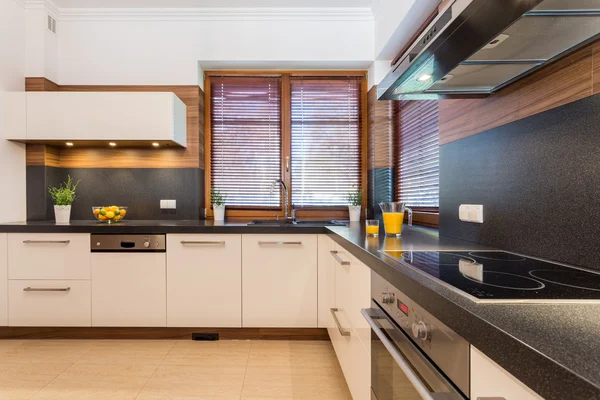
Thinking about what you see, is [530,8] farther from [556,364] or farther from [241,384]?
[241,384]

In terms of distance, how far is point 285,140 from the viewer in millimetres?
3270

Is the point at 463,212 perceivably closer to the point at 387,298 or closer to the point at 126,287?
the point at 387,298

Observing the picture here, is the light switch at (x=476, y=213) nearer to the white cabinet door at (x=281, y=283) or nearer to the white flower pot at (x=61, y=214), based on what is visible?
the white cabinet door at (x=281, y=283)

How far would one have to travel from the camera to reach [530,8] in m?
0.88

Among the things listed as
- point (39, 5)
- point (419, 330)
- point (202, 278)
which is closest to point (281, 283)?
point (202, 278)

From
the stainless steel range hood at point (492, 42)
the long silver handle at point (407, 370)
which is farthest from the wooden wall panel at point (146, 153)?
the long silver handle at point (407, 370)

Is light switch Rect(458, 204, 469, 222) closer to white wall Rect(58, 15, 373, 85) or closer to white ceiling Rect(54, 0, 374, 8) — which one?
white wall Rect(58, 15, 373, 85)

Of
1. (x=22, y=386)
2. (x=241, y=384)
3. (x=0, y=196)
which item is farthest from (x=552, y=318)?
(x=0, y=196)

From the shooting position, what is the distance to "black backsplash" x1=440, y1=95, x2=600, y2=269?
1043 mm

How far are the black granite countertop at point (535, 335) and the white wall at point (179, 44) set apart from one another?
9.01 ft

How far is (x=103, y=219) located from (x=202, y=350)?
1320 millimetres

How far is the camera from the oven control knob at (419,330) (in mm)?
837

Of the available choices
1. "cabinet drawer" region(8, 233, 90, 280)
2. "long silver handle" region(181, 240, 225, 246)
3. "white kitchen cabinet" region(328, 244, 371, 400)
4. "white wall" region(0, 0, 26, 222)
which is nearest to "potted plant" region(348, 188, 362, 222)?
"white kitchen cabinet" region(328, 244, 371, 400)

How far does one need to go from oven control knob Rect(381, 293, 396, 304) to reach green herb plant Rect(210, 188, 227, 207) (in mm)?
2142
